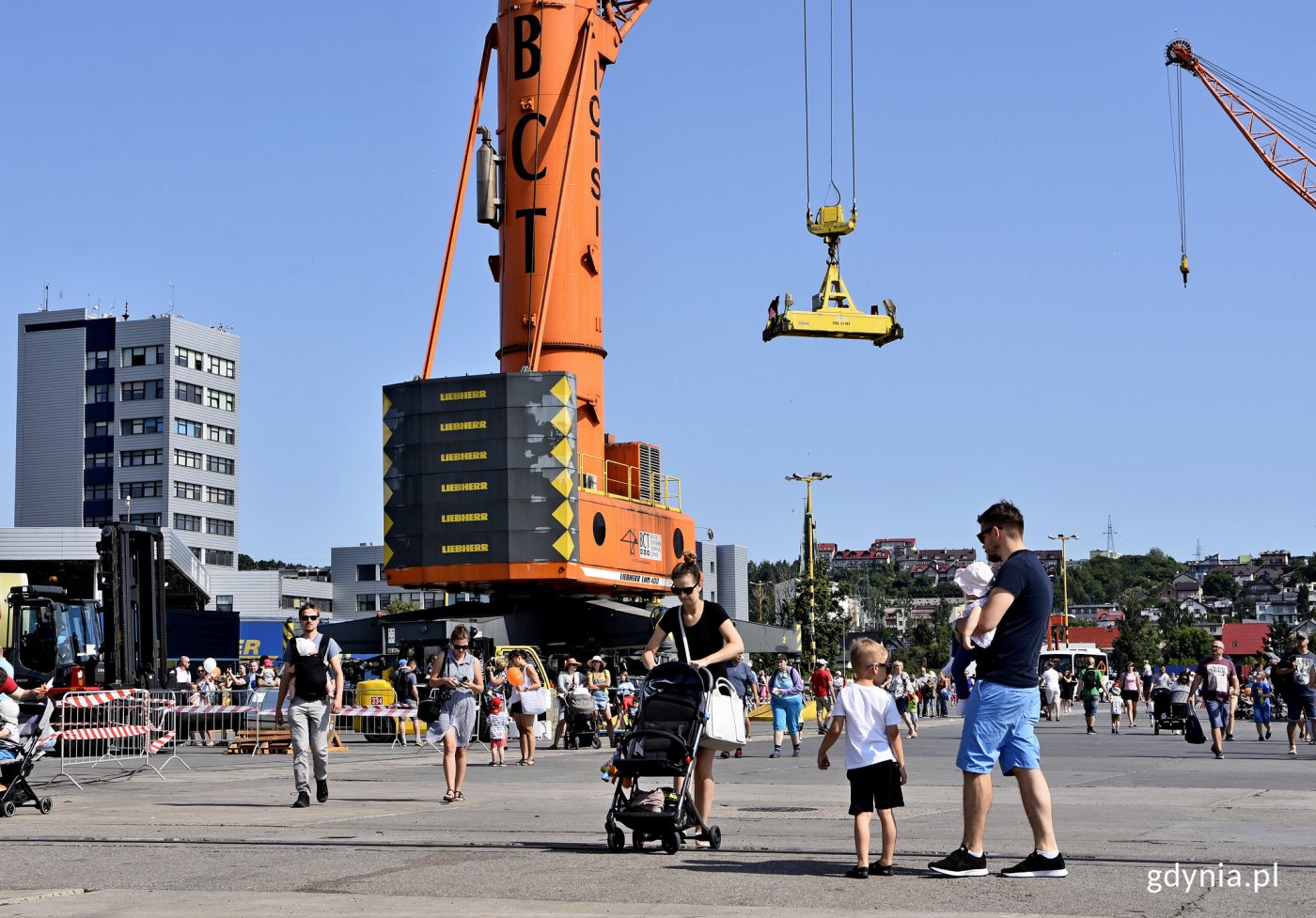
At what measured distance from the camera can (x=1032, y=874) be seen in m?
8.12

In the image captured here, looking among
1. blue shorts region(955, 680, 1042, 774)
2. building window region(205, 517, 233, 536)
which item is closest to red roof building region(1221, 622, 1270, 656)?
building window region(205, 517, 233, 536)

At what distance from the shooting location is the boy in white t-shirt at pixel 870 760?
838 centimetres

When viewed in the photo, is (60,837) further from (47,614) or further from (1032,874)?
(47,614)

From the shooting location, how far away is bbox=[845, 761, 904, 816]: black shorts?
843 centimetres

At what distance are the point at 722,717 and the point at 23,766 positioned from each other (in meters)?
6.38

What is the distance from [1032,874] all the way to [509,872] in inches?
111

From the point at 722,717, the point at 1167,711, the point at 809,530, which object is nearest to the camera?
the point at 722,717

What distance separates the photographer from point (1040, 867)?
8055 mm

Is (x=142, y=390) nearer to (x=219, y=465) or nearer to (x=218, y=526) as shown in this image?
(x=219, y=465)

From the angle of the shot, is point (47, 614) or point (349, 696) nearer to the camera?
point (47, 614)

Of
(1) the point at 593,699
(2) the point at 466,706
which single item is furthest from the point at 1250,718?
(2) the point at 466,706

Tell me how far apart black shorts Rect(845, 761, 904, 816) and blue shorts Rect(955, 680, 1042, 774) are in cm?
54

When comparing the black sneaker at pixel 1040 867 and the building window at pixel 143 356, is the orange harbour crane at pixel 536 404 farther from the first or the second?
the building window at pixel 143 356

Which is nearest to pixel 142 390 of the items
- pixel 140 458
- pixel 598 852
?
pixel 140 458
